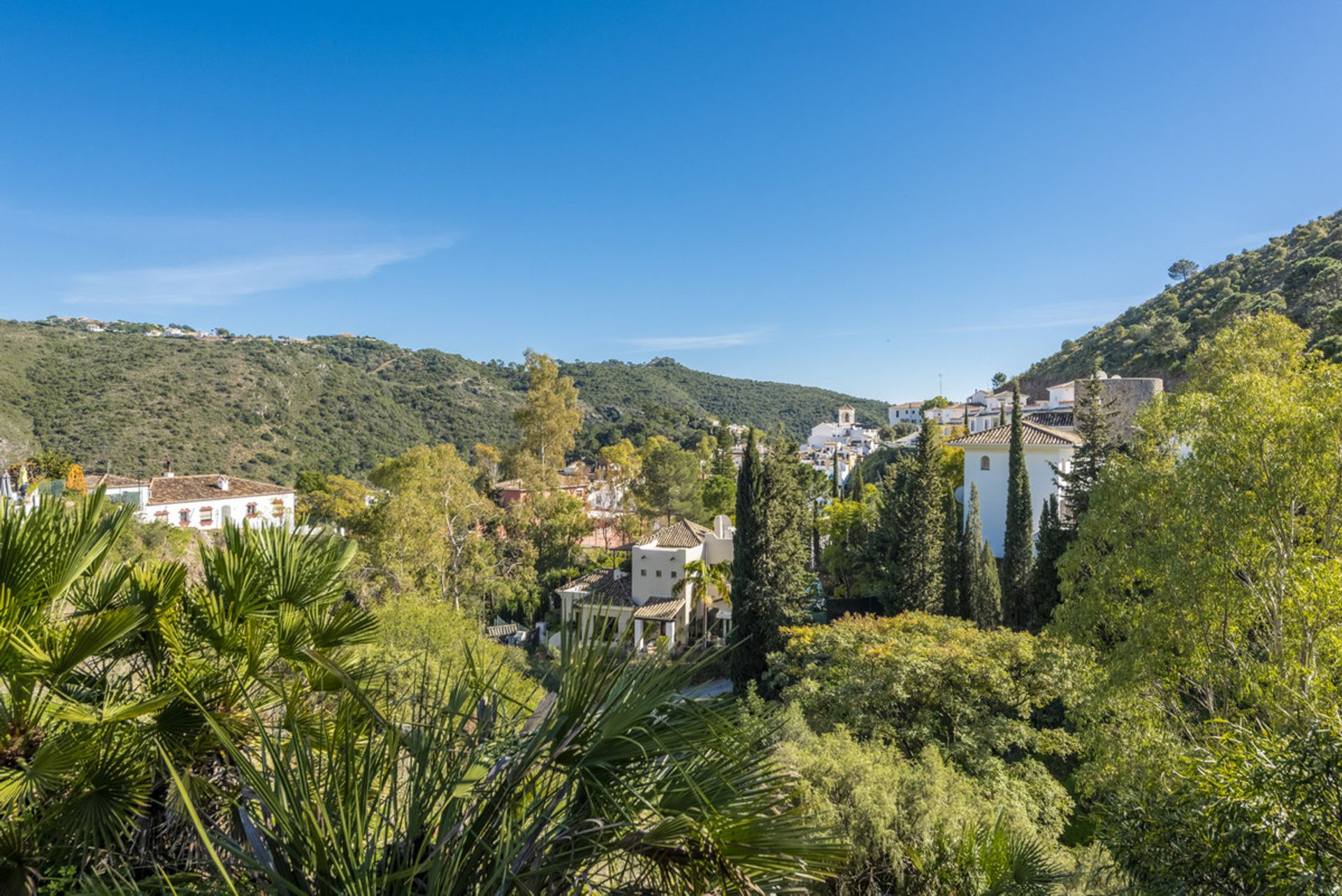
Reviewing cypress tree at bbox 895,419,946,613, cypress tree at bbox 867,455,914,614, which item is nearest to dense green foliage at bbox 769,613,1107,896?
cypress tree at bbox 895,419,946,613

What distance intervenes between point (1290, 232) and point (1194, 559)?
2575 inches

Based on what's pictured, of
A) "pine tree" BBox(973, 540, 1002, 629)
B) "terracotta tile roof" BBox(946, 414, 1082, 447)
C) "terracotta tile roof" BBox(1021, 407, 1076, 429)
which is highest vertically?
"terracotta tile roof" BBox(1021, 407, 1076, 429)

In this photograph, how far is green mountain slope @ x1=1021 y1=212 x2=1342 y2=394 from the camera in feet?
111

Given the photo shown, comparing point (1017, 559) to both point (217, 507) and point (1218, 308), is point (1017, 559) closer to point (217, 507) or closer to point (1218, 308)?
point (1218, 308)

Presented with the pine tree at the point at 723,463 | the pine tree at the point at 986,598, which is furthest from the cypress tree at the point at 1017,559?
the pine tree at the point at 723,463

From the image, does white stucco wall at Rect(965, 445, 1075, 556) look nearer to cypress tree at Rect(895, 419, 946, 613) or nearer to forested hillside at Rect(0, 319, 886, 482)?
cypress tree at Rect(895, 419, 946, 613)

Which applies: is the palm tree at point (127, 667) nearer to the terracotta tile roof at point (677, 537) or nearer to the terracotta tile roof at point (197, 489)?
the terracotta tile roof at point (677, 537)

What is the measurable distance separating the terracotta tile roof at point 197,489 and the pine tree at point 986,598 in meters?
31.6

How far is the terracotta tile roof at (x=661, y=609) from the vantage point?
69.3ft

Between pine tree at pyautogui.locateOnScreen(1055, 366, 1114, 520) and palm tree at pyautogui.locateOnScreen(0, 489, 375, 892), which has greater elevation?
pine tree at pyautogui.locateOnScreen(1055, 366, 1114, 520)

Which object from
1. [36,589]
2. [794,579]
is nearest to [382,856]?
[36,589]

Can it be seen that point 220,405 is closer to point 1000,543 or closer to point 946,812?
point 1000,543

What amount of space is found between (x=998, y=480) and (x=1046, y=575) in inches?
341

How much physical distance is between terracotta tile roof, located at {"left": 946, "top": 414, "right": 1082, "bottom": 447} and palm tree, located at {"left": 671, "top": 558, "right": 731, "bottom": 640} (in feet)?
38.8
